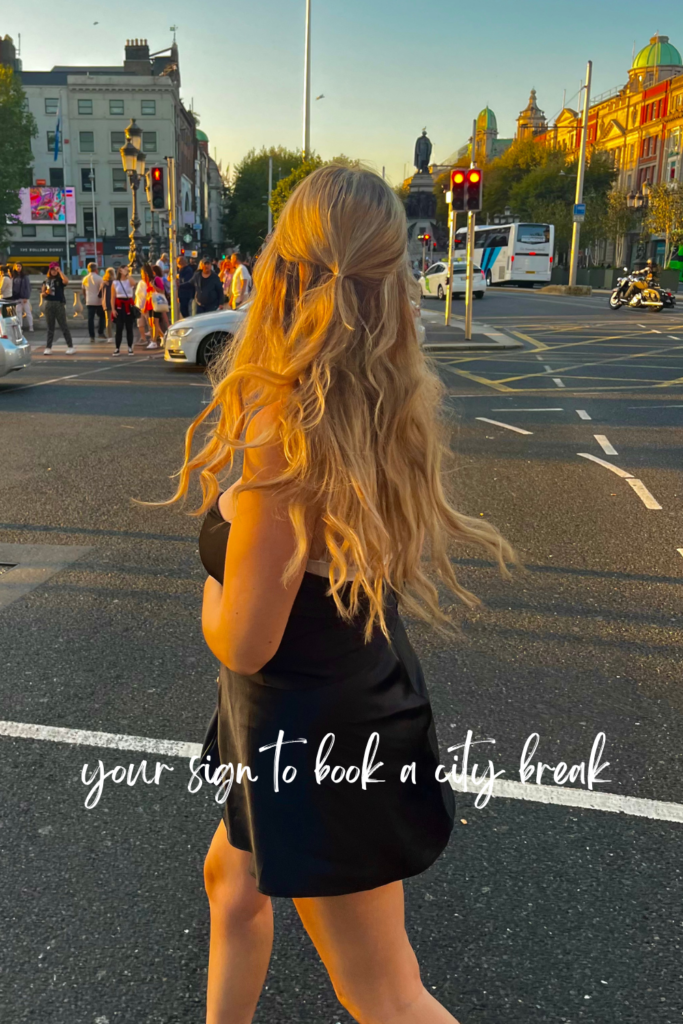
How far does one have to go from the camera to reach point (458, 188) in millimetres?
19922

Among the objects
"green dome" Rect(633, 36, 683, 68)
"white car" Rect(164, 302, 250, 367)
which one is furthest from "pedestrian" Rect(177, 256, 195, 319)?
"green dome" Rect(633, 36, 683, 68)

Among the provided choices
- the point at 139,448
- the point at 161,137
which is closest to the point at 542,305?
the point at 139,448

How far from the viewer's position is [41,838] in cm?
283

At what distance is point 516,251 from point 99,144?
42.4 m

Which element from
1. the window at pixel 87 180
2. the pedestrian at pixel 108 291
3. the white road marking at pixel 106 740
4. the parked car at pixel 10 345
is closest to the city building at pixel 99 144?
the window at pixel 87 180

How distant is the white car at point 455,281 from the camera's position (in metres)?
39.4

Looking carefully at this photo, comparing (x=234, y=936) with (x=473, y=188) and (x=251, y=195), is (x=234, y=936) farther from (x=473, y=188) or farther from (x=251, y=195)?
(x=251, y=195)

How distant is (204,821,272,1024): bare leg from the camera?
69.5 inches

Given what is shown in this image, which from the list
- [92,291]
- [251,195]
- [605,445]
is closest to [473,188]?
[92,291]

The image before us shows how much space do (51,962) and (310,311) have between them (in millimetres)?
1763

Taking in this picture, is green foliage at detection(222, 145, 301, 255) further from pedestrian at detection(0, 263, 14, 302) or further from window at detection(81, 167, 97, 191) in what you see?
pedestrian at detection(0, 263, 14, 302)

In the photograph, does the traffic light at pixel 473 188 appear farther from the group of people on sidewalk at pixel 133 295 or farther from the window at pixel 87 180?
the window at pixel 87 180

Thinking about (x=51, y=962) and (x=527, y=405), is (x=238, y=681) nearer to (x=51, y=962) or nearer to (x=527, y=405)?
(x=51, y=962)

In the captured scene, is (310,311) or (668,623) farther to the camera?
(668,623)
